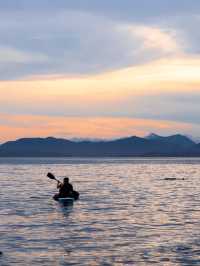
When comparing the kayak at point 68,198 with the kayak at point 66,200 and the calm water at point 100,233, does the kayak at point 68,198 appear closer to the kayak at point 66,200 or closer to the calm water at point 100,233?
the kayak at point 66,200

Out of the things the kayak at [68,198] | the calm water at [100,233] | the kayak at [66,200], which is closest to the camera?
the calm water at [100,233]

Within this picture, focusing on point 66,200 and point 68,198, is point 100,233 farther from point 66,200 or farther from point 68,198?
point 68,198

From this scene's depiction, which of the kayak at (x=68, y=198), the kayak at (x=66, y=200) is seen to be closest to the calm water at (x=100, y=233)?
the kayak at (x=66, y=200)

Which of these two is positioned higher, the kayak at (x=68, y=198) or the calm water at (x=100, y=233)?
the kayak at (x=68, y=198)

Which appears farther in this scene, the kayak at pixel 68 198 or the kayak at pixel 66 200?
the kayak at pixel 68 198

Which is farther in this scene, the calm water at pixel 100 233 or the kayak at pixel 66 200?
the kayak at pixel 66 200

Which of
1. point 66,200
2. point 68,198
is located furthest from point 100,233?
point 68,198

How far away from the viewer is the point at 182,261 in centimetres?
2194

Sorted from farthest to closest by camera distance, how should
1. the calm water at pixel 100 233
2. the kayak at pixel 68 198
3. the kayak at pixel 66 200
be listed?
the kayak at pixel 68 198, the kayak at pixel 66 200, the calm water at pixel 100 233

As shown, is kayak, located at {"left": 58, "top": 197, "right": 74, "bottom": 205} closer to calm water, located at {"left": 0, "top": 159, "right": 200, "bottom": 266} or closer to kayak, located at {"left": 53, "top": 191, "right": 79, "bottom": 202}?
kayak, located at {"left": 53, "top": 191, "right": 79, "bottom": 202}

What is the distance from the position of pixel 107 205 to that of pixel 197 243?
63.8 ft

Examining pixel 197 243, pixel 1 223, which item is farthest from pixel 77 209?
pixel 197 243

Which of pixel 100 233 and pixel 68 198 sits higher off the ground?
pixel 68 198

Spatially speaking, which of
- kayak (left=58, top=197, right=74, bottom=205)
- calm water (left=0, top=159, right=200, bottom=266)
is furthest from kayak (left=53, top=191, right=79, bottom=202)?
calm water (left=0, top=159, right=200, bottom=266)
